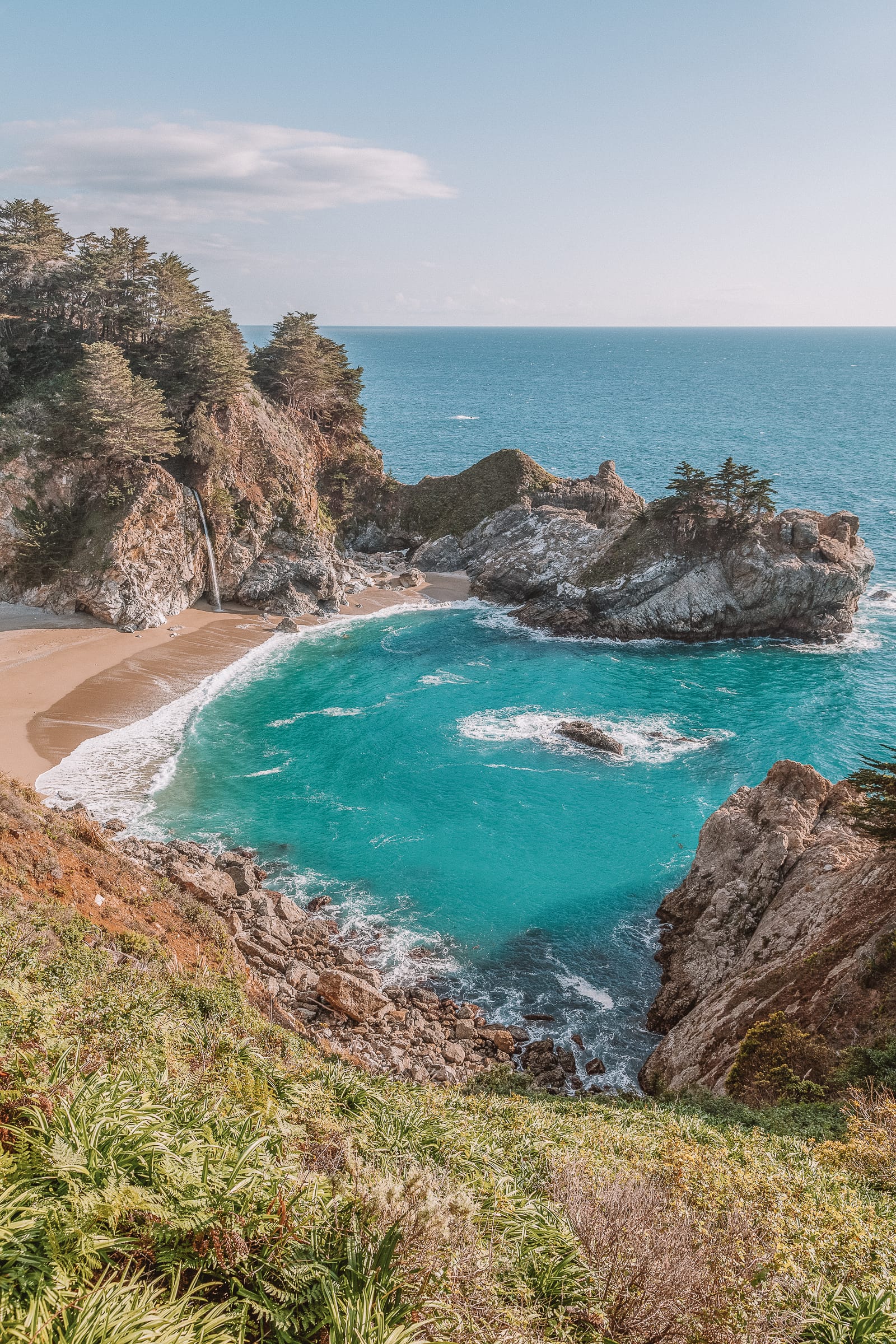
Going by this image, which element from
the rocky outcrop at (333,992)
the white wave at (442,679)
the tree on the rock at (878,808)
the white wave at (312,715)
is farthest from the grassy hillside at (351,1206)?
the white wave at (442,679)

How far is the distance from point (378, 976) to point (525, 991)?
489 cm

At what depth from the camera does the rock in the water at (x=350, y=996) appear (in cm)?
2092

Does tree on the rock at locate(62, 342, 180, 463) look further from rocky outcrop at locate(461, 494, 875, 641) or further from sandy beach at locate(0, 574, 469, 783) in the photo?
rocky outcrop at locate(461, 494, 875, 641)

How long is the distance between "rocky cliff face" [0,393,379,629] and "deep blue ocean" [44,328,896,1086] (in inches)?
270

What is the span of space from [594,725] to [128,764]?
2322 cm

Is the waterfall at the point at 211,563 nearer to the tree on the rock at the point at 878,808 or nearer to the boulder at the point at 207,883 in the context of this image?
the boulder at the point at 207,883

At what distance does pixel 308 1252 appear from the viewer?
15.1 feet

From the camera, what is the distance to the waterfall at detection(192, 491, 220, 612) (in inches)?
1961

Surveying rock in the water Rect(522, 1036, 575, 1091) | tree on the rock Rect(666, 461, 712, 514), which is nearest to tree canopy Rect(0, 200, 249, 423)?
tree on the rock Rect(666, 461, 712, 514)

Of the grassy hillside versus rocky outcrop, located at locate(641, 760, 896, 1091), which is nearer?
the grassy hillside

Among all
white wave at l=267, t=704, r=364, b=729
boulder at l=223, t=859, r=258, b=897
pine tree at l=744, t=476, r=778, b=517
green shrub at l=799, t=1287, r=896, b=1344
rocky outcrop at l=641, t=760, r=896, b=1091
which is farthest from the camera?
pine tree at l=744, t=476, r=778, b=517

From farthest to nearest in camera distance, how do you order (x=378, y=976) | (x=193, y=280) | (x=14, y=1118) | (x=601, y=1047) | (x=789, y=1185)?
1. (x=193, y=280)
2. (x=378, y=976)
3. (x=601, y=1047)
4. (x=789, y=1185)
5. (x=14, y=1118)

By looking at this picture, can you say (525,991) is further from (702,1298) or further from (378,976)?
(702,1298)

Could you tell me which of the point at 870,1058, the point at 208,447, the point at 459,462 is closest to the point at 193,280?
the point at 208,447
